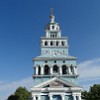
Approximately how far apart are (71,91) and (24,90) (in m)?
25.4

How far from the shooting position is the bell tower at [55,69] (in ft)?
112

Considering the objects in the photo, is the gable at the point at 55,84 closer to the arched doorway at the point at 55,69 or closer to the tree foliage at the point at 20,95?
the arched doorway at the point at 55,69

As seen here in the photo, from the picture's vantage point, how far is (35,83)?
3522cm

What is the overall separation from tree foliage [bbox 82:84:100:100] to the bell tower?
13.9m

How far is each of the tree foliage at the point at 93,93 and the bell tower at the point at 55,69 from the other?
13863 mm

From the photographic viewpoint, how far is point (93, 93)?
160ft

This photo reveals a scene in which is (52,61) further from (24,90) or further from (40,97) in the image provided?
(24,90)

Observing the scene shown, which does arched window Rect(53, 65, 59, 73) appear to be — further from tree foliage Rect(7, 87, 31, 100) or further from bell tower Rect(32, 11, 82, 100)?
tree foliage Rect(7, 87, 31, 100)

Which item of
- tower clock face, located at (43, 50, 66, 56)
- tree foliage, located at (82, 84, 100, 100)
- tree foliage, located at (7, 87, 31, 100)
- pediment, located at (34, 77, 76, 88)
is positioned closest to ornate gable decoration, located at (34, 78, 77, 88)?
pediment, located at (34, 77, 76, 88)

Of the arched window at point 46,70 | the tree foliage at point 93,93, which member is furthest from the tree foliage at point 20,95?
the arched window at point 46,70

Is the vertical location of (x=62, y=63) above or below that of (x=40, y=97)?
above

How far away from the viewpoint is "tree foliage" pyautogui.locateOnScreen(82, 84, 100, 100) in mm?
47719

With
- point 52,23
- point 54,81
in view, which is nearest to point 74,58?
point 54,81

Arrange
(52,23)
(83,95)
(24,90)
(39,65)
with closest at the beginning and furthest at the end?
(39,65) < (52,23) < (83,95) < (24,90)
